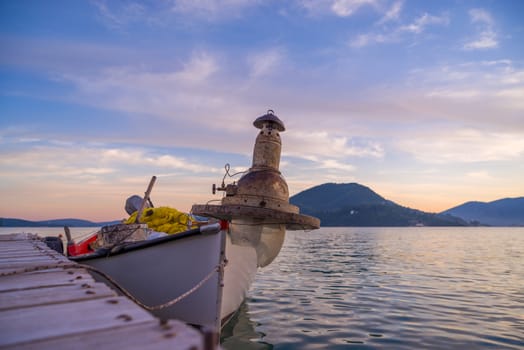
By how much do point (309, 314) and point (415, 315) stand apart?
8.69 ft

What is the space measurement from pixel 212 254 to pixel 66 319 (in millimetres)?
3956

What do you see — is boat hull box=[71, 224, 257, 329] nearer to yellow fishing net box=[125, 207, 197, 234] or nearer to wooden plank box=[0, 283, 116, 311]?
yellow fishing net box=[125, 207, 197, 234]

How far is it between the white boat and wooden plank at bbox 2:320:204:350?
3982mm

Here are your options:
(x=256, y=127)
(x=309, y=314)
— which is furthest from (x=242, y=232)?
(x=309, y=314)

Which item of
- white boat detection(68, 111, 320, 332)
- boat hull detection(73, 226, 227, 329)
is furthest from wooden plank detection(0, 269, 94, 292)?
boat hull detection(73, 226, 227, 329)

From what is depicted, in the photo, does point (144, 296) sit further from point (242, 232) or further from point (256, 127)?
point (256, 127)

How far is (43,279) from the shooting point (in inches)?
135

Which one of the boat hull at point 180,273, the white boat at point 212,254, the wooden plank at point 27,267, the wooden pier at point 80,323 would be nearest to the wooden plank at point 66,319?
the wooden pier at point 80,323

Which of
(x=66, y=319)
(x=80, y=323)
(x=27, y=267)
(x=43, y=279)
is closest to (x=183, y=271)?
(x=27, y=267)

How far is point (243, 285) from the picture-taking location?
7676mm

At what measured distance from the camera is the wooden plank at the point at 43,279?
3.09 metres

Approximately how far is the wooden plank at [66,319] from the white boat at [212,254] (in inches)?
A: 133

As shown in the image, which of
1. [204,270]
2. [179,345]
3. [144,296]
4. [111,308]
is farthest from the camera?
[144,296]

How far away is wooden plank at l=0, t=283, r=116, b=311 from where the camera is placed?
2449 mm
